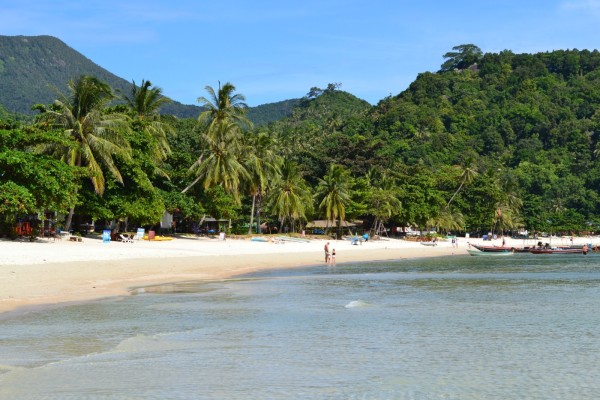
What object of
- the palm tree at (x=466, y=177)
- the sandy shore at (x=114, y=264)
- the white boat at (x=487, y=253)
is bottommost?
the sandy shore at (x=114, y=264)

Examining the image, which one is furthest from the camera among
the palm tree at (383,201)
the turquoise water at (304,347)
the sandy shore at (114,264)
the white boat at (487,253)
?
the palm tree at (383,201)

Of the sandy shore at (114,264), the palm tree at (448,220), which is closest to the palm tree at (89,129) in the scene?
the sandy shore at (114,264)

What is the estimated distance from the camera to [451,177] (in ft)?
354

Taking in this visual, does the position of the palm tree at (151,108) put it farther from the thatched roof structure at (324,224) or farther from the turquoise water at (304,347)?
the turquoise water at (304,347)

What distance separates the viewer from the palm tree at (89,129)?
136ft

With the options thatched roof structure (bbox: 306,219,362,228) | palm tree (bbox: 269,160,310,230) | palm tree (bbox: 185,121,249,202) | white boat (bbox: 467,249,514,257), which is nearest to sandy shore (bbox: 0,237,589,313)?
palm tree (bbox: 185,121,249,202)

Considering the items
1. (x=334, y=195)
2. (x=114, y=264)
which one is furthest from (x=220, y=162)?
(x=114, y=264)

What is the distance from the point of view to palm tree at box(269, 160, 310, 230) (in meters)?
69.6

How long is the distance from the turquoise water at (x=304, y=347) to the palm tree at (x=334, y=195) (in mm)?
50030

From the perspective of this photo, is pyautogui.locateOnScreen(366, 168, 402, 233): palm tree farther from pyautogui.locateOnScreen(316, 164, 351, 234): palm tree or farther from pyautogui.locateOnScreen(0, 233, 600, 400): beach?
pyautogui.locateOnScreen(0, 233, 600, 400): beach

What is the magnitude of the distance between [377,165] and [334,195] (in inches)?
1139

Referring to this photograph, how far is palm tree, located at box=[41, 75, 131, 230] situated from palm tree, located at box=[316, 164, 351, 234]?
112ft

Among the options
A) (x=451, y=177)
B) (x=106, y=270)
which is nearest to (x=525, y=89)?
(x=451, y=177)

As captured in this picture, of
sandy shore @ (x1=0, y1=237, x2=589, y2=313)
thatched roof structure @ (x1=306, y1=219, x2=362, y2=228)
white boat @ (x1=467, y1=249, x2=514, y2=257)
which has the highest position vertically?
thatched roof structure @ (x1=306, y1=219, x2=362, y2=228)
